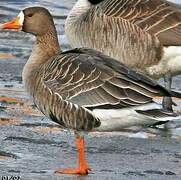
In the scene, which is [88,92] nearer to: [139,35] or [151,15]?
[139,35]

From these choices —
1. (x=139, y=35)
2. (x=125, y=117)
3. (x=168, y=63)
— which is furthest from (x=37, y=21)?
(x=168, y=63)

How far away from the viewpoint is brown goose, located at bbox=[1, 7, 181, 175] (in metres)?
7.99

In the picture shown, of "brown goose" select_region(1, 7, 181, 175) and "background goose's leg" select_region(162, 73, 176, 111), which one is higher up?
"brown goose" select_region(1, 7, 181, 175)

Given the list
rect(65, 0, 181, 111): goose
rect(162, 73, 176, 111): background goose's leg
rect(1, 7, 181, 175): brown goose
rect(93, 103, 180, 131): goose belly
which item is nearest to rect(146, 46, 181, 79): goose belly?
rect(65, 0, 181, 111): goose

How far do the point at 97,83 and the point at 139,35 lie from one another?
355cm

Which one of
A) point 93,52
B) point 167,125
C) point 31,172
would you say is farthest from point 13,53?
point 31,172

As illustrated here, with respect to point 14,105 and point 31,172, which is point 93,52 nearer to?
point 31,172

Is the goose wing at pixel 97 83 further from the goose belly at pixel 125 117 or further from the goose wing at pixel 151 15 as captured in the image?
the goose wing at pixel 151 15

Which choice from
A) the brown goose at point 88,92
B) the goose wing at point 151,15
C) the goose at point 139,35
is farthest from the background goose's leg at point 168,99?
the brown goose at point 88,92

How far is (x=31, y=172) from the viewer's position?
25.1 ft

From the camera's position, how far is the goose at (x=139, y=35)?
11.6 meters

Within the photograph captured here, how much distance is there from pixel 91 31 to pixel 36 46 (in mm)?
2960

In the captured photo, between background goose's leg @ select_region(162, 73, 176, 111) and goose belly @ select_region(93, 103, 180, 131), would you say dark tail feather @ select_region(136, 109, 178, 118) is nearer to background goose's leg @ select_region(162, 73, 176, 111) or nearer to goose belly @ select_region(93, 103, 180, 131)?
goose belly @ select_region(93, 103, 180, 131)

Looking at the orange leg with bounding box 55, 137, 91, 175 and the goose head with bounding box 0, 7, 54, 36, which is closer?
the orange leg with bounding box 55, 137, 91, 175
